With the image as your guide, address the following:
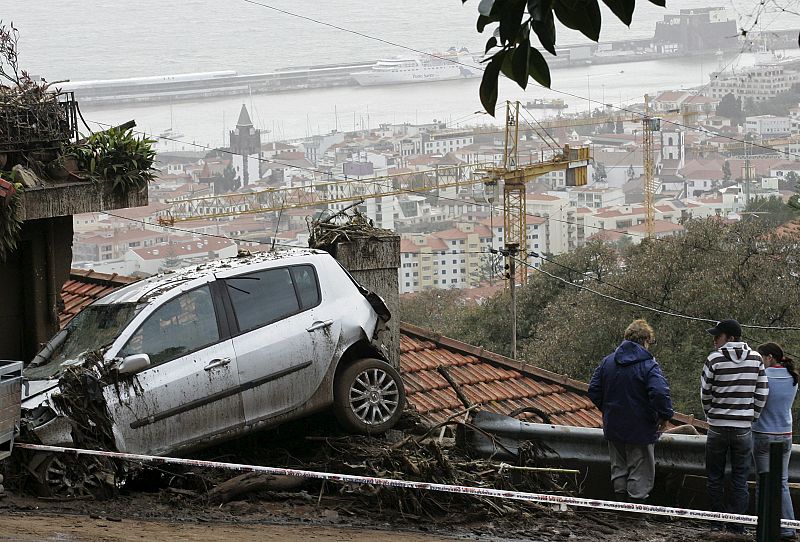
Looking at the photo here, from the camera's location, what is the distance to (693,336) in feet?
125

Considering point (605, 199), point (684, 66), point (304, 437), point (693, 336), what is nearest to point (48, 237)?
point (304, 437)

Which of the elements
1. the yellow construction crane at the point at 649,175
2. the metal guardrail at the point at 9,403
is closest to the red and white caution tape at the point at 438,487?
the metal guardrail at the point at 9,403

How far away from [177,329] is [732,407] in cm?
383

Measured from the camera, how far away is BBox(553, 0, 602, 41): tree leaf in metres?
3.24

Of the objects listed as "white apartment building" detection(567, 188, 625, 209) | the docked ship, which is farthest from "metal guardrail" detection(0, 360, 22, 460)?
the docked ship

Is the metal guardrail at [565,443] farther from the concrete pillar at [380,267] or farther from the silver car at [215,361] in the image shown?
the concrete pillar at [380,267]

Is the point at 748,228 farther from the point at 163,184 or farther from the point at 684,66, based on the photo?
the point at 684,66

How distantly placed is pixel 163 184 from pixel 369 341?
88.7 metres

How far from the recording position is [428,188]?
9212 cm

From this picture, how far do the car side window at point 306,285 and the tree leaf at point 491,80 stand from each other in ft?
17.8

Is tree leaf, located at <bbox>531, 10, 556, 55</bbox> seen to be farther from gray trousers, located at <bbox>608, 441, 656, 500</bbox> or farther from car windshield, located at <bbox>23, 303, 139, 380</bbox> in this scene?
car windshield, located at <bbox>23, 303, 139, 380</bbox>

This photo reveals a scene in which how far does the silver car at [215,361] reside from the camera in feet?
25.1

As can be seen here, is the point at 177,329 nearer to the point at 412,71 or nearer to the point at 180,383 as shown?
the point at 180,383

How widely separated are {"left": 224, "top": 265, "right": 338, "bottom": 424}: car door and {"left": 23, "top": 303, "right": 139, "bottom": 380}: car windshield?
0.82 meters
